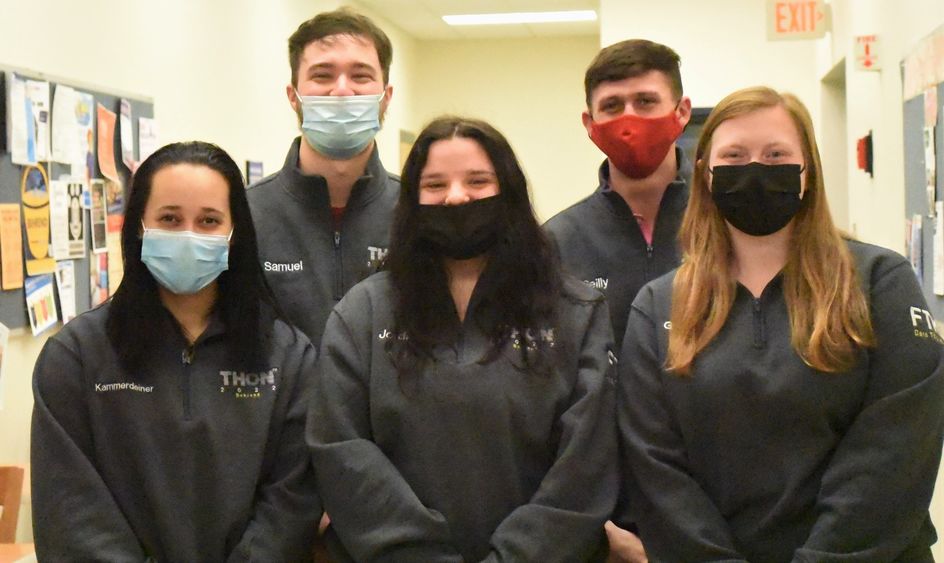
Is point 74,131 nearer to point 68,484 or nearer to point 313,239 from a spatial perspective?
point 313,239

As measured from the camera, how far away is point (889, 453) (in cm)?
177

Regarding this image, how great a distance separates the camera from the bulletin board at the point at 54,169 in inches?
132

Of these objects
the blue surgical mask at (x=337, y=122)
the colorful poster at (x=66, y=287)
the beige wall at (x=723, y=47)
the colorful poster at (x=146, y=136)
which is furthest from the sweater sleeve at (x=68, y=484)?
the beige wall at (x=723, y=47)

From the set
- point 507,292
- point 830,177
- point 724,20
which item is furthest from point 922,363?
point 724,20

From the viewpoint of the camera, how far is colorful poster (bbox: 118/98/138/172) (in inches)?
165

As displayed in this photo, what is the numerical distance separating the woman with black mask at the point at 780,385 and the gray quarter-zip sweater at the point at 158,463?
2.44ft

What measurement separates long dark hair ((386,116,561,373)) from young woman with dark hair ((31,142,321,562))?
290 millimetres

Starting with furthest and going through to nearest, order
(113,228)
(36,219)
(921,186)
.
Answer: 1. (113,228)
2. (921,186)
3. (36,219)

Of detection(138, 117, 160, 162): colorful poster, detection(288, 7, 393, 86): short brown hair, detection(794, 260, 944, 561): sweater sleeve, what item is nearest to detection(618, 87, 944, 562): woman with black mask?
detection(794, 260, 944, 561): sweater sleeve

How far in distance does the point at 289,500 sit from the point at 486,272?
62 centimetres

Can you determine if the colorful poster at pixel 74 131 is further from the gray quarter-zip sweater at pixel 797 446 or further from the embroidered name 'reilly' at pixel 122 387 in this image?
the gray quarter-zip sweater at pixel 797 446

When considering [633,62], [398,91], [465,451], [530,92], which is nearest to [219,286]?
[465,451]

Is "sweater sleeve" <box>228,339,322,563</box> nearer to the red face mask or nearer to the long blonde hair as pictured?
the long blonde hair

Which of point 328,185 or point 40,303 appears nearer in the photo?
point 328,185
